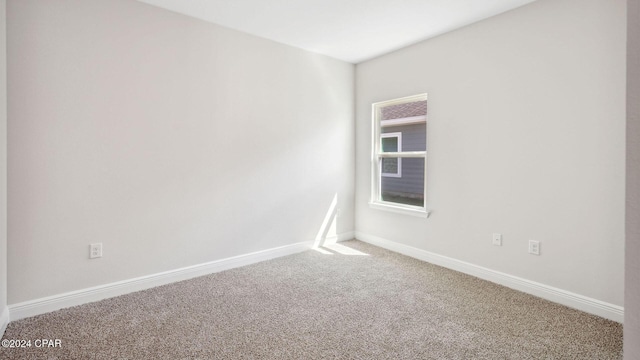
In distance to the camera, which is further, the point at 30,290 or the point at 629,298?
the point at 30,290

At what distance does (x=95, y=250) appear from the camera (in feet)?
8.42

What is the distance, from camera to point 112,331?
2.12 meters

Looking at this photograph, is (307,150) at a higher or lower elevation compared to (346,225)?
higher

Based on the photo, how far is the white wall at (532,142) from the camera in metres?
2.31

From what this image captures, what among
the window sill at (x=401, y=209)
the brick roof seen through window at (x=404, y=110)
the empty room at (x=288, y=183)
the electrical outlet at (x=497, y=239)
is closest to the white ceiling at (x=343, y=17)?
the empty room at (x=288, y=183)

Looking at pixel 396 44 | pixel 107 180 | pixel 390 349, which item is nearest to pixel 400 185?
pixel 396 44

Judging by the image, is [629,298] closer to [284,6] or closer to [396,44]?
[284,6]

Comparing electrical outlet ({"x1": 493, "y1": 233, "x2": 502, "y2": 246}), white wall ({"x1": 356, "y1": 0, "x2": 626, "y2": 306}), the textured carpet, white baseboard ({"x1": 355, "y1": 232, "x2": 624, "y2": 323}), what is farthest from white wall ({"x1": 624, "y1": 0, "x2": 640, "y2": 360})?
electrical outlet ({"x1": 493, "y1": 233, "x2": 502, "y2": 246})

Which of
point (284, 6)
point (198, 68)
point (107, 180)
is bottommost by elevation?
point (107, 180)

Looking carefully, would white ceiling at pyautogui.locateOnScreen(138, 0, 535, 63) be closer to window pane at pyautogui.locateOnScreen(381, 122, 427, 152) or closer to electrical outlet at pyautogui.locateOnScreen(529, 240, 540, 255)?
window pane at pyautogui.locateOnScreen(381, 122, 427, 152)

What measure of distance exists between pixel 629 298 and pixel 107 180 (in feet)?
10.0

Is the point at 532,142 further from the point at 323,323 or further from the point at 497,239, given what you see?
the point at 323,323

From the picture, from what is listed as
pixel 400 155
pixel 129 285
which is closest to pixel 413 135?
pixel 400 155

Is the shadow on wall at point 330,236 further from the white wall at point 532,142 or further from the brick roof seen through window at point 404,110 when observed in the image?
the brick roof seen through window at point 404,110
